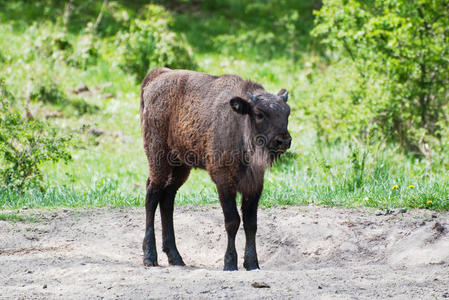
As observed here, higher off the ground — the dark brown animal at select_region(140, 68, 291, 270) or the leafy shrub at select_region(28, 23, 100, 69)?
the leafy shrub at select_region(28, 23, 100, 69)

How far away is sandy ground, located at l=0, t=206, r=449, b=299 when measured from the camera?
506 cm

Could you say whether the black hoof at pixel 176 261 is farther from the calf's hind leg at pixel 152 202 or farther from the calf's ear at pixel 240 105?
the calf's ear at pixel 240 105

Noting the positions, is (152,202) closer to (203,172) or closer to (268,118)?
(268,118)

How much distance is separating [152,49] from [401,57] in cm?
537

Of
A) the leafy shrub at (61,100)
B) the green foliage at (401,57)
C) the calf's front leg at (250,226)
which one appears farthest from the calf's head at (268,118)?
the leafy shrub at (61,100)

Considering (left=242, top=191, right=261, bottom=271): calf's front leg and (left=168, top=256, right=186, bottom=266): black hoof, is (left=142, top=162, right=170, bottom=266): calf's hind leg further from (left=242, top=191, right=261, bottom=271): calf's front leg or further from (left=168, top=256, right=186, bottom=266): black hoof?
(left=242, top=191, right=261, bottom=271): calf's front leg

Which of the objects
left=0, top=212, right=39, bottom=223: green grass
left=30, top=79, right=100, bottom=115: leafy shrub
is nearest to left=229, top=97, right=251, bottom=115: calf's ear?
left=0, top=212, right=39, bottom=223: green grass

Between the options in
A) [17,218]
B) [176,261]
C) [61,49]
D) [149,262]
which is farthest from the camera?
[61,49]

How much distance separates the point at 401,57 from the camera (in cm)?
1138

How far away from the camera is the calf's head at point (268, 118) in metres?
5.67

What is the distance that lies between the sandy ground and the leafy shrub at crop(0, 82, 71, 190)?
1234 millimetres

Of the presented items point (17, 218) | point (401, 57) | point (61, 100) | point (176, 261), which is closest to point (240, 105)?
point (176, 261)

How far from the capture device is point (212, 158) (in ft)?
20.0

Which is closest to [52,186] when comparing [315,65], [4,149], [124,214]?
[4,149]
